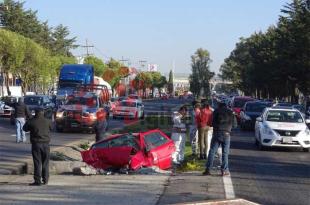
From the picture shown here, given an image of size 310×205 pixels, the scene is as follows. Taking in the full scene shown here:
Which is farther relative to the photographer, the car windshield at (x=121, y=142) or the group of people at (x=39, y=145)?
the car windshield at (x=121, y=142)

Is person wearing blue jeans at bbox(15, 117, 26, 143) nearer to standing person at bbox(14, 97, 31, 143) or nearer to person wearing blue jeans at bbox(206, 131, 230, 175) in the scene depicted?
standing person at bbox(14, 97, 31, 143)

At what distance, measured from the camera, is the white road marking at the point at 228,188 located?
11383mm

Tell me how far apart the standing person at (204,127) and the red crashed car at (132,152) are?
1.50 meters

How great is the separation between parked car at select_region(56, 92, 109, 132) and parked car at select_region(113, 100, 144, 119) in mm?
14702

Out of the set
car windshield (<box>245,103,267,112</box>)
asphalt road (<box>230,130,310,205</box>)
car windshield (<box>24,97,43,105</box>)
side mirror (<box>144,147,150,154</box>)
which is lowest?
asphalt road (<box>230,130,310,205</box>)

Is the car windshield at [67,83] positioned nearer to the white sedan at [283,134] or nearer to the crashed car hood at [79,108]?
the crashed car hood at [79,108]

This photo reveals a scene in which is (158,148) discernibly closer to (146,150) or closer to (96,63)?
(146,150)

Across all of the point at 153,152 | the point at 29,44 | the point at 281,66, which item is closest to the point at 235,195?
the point at 153,152

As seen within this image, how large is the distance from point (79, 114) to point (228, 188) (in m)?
18.6

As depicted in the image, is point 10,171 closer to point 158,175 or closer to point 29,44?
point 158,175

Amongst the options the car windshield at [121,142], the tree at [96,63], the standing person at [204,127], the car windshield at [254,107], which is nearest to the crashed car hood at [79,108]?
the car windshield at [254,107]

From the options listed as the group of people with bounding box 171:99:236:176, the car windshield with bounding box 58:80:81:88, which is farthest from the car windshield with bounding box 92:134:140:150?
the car windshield with bounding box 58:80:81:88

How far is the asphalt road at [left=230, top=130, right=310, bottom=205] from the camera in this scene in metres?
11.6

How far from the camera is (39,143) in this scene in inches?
525
